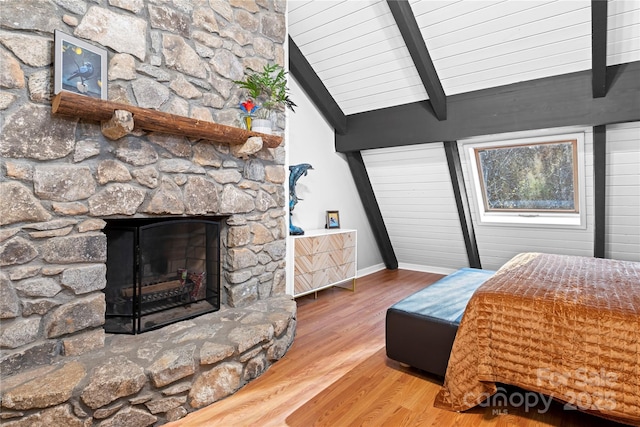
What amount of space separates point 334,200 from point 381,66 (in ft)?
Result: 5.67

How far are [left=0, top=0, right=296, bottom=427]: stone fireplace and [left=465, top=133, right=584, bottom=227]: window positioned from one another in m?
2.79

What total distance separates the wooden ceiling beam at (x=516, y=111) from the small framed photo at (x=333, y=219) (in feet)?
3.00

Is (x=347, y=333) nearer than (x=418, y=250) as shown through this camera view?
Yes

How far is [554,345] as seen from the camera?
167cm

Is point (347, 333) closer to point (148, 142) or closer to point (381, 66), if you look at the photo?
point (148, 142)

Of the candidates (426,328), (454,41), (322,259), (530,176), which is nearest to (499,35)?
(454,41)

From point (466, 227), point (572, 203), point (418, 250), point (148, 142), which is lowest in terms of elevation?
point (418, 250)

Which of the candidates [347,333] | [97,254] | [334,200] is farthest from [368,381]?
[334,200]

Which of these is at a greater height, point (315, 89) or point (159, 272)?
point (315, 89)

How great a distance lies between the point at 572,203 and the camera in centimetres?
374

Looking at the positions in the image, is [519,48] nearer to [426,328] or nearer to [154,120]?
[426,328]

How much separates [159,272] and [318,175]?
2310 mm

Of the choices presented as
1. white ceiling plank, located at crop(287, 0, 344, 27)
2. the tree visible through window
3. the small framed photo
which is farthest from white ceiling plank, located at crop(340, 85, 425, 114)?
the small framed photo

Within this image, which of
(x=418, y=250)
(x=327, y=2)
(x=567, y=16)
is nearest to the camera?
(x=567, y=16)
